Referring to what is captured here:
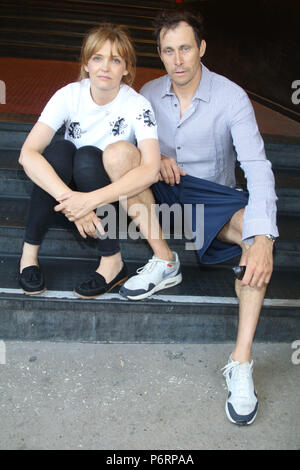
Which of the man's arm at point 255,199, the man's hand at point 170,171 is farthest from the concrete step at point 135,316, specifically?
the man's hand at point 170,171

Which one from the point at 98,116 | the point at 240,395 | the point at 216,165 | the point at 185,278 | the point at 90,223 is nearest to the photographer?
the point at 240,395

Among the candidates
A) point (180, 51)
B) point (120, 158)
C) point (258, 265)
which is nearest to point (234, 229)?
point (258, 265)

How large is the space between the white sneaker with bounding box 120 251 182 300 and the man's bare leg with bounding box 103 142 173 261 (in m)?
0.04

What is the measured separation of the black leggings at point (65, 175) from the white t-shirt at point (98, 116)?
82 mm

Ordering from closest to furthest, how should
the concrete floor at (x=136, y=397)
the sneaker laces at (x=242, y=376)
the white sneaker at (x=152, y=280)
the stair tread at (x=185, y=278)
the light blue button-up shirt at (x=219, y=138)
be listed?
the concrete floor at (x=136, y=397) → the sneaker laces at (x=242, y=376) → the light blue button-up shirt at (x=219, y=138) → the white sneaker at (x=152, y=280) → the stair tread at (x=185, y=278)

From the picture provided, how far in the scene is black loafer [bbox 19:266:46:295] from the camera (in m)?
2.00

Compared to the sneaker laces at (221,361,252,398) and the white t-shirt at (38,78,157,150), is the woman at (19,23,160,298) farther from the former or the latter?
the sneaker laces at (221,361,252,398)

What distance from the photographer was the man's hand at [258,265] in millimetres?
1696

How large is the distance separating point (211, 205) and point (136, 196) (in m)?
0.31

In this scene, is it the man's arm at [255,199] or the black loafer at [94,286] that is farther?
the black loafer at [94,286]

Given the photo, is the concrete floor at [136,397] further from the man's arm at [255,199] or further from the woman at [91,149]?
the man's arm at [255,199]

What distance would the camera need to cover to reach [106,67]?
1908 millimetres

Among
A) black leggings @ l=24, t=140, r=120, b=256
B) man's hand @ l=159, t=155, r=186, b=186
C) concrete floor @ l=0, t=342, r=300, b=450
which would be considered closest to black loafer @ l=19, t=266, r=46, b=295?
black leggings @ l=24, t=140, r=120, b=256

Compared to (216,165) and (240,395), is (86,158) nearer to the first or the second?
(216,165)
